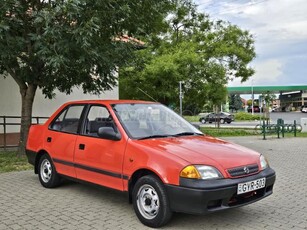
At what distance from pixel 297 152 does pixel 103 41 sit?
792 centimetres

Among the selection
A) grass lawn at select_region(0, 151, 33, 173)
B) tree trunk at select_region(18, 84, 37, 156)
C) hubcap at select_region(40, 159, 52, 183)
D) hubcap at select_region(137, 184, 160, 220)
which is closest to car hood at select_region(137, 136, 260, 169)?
hubcap at select_region(137, 184, 160, 220)

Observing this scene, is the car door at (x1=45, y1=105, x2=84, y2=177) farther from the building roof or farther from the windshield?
the building roof

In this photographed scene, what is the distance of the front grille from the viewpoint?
4.41m

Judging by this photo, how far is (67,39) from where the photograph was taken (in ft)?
24.6

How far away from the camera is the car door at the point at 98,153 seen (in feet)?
16.6

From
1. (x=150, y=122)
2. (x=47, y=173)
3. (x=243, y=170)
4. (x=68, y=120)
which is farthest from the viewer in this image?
(x=47, y=173)

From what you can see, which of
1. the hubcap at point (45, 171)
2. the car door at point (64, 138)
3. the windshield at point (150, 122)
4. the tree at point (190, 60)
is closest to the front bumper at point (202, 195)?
the windshield at point (150, 122)

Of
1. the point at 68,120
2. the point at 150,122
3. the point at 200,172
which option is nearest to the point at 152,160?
the point at 200,172

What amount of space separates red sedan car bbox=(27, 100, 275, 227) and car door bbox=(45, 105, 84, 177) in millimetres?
16

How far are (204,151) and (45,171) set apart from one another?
3353 mm

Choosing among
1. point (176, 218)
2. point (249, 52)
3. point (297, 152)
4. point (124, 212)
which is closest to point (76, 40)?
point (124, 212)

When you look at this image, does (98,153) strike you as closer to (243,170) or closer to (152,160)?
(152,160)

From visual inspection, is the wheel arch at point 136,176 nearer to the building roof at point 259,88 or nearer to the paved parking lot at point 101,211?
the paved parking lot at point 101,211

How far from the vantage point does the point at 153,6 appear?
907 cm
